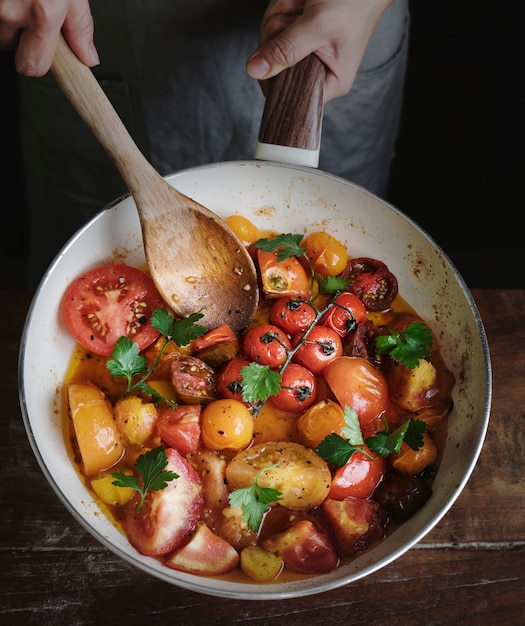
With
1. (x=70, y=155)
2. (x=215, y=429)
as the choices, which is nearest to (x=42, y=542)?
(x=215, y=429)

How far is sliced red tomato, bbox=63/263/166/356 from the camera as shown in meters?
1.57

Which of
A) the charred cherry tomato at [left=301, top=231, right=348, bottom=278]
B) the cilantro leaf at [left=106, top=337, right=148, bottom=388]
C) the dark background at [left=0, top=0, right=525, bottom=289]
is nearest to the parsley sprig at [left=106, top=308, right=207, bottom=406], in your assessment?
the cilantro leaf at [left=106, top=337, right=148, bottom=388]

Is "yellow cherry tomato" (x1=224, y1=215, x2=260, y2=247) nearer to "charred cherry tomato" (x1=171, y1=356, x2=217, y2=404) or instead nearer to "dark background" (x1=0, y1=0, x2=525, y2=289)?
"charred cherry tomato" (x1=171, y1=356, x2=217, y2=404)

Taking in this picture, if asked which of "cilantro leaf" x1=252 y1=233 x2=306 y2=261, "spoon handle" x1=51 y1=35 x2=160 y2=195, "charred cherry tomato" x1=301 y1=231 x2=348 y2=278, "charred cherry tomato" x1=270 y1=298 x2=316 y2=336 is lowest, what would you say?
"charred cherry tomato" x1=270 y1=298 x2=316 y2=336

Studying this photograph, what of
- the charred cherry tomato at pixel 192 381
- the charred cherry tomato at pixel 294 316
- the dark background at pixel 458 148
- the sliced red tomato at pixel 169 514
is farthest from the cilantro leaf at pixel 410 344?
the dark background at pixel 458 148

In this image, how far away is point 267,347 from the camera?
153 cm

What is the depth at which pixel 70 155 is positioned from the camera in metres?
2.30

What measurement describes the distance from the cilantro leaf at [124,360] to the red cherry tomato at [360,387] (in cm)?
42

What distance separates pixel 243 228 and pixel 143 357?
1.34ft

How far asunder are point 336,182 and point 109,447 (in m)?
0.80

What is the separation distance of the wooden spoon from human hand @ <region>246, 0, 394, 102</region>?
0.32 metres

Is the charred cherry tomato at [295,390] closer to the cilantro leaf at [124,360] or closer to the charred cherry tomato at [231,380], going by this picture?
the charred cherry tomato at [231,380]

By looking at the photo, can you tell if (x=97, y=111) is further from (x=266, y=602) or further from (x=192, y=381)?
(x=266, y=602)

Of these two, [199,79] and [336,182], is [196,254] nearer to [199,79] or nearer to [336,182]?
[336,182]
